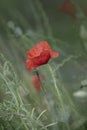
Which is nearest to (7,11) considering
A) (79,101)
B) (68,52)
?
(68,52)

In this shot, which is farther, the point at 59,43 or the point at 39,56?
the point at 59,43

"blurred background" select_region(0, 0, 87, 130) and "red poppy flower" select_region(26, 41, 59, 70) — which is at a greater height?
"red poppy flower" select_region(26, 41, 59, 70)

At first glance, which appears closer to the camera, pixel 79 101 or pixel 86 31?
pixel 79 101

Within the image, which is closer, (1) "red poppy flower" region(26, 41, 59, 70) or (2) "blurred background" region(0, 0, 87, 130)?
(1) "red poppy flower" region(26, 41, 59, 70)

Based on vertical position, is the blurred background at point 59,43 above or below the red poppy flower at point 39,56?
below

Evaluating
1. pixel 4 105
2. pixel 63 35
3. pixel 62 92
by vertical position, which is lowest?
pixel 63 35

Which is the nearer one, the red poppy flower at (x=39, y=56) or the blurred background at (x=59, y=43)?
the red poppy flower at (x=39, y=56)

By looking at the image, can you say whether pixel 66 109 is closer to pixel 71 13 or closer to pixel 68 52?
pixel 68 52

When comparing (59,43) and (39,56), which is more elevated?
(39,56)
